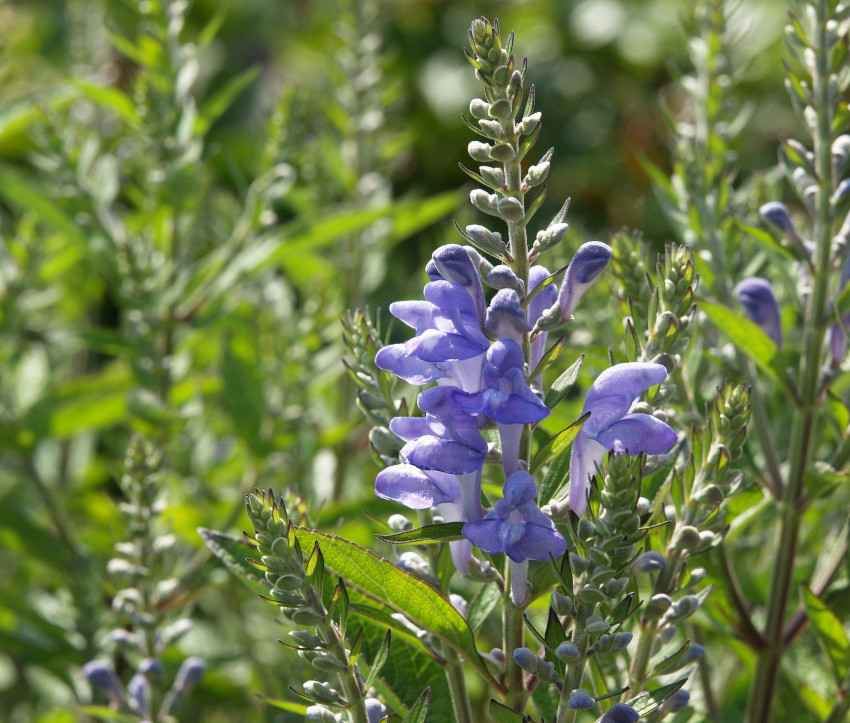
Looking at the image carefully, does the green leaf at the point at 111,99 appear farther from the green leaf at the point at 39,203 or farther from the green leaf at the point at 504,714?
the green leaf at the point at 504,714

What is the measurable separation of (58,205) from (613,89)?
4.83 m

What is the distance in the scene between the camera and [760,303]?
1.81m

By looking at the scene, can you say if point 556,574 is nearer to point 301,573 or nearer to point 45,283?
point 301,573

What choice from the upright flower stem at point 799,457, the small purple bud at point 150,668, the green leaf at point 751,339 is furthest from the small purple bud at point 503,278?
the small purple bud at point 150,668

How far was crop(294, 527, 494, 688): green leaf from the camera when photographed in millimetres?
1195

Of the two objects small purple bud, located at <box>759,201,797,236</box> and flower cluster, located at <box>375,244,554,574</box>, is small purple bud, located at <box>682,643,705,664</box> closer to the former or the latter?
flower cluster, located at <box>375,244,554,574</box>

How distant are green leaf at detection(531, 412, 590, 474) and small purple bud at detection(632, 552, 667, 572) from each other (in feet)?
0.55

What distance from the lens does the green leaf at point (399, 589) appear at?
1.20 m

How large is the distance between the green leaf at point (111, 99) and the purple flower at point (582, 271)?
5.09ft

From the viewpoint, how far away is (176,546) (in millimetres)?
2223

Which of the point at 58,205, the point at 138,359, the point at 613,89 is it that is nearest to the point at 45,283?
the point at 58,205

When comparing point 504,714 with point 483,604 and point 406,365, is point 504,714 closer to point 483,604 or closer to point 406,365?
point 483,604

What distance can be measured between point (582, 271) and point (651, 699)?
20.8 inches

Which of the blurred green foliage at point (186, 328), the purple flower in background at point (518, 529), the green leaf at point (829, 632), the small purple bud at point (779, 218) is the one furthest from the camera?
the blurred green foliage at point (186, 328)
